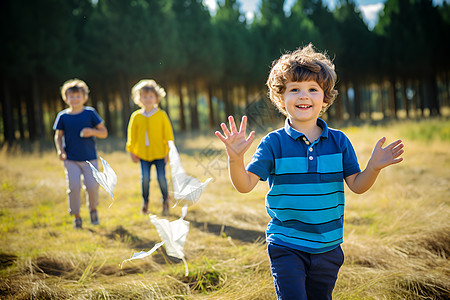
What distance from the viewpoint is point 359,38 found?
96.3 feet

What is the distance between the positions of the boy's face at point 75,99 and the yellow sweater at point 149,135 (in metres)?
0.69

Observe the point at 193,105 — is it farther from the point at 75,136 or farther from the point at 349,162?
the point at 349,162

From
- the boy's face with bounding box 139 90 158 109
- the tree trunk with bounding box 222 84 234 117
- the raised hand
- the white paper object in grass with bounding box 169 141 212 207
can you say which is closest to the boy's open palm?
the white paper object in grass with bounding box 169 141 212 207

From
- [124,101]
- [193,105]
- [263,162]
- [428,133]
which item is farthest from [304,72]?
[193,105]

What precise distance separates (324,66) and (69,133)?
3.57 metres

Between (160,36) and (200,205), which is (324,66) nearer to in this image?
(200,205)

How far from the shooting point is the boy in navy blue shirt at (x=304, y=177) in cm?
172

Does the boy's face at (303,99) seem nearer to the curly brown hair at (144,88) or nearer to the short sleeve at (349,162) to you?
the short sleeve at (349,162)

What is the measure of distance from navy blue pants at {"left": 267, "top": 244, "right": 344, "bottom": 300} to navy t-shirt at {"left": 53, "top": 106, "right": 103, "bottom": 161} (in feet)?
11.1

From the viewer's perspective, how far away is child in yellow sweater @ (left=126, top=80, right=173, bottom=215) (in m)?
4.80

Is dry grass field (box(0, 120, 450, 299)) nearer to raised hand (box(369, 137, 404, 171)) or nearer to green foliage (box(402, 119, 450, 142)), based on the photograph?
raised hand (box(369, 137, 404, 171))

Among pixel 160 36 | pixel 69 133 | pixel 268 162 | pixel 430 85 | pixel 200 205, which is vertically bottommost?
pixel 200 205

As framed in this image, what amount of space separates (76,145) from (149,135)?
3.03 feet

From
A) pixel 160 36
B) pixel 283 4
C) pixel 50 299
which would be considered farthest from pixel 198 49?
pixel 50 299
